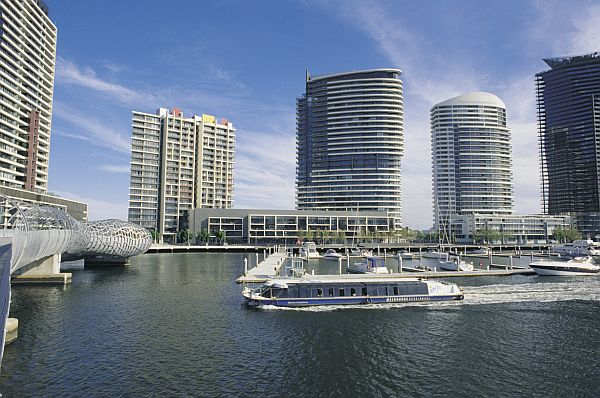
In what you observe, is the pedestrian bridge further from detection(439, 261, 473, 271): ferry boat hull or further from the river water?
detection(439, 261, 473, 271): ferry boat hull

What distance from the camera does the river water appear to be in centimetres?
2758

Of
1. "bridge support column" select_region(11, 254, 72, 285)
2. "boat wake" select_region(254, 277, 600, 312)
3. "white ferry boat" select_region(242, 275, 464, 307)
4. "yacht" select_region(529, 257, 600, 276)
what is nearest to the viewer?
"white ferry boat" select_region(242, 275, 464, 307)

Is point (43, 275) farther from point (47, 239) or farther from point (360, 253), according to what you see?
point (360, 253)

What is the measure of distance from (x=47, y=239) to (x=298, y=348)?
38.2 m

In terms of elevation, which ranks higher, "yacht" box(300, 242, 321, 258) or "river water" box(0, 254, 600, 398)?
"yacht" box(300, 242, 321, 258)

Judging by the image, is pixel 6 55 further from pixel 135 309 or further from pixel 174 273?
pixel 135 309

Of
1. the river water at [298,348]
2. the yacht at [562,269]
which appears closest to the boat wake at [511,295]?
the river water at [298,348]

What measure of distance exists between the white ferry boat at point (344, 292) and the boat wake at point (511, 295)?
900mm

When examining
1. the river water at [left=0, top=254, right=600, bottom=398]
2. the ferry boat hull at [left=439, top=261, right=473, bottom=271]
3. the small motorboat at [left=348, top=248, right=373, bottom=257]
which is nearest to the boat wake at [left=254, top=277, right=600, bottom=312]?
the river water at [left=0, top=254, right=600, bottom=398]

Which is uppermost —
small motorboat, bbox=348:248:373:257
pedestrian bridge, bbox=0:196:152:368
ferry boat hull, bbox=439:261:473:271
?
pedestrian bridge, bbox=0:196:152:368

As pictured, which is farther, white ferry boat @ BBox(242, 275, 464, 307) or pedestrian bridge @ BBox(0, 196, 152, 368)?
white ferry boat @ BBox(242, 275, 464, 307)

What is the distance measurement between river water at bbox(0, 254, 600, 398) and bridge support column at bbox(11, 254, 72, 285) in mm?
9845

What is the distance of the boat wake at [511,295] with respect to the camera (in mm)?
52750

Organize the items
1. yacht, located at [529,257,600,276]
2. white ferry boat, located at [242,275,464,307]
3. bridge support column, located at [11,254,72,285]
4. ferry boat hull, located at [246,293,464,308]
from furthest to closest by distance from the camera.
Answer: yacht, located at [529,257,600,276]
bridge support column, located at [11,254,72,285]
white ferry boat, located at [242,275,464,307]
ferry boat hull, located at [246,293,464,308]
